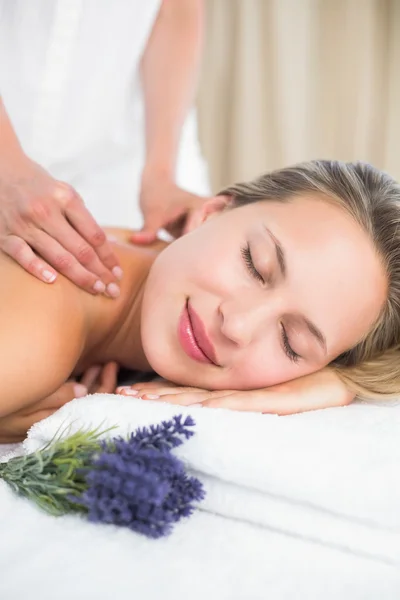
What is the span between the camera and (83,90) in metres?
1.83

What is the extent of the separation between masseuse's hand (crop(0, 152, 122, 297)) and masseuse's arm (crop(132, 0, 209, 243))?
A: 0.49 meters

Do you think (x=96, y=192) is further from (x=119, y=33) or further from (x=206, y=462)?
(x=206, y=462)

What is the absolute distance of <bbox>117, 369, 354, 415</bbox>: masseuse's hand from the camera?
1059 mm

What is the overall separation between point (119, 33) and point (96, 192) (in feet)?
1.42

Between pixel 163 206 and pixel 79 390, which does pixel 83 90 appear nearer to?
pixel 163 206

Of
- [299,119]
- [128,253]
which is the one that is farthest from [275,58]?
[128,253]

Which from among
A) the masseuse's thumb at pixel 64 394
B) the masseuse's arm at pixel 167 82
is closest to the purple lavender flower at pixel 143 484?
the masseuse's thumb at pixel 64 394

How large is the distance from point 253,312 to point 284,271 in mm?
91

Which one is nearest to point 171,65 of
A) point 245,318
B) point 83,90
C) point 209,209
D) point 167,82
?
point 167,82

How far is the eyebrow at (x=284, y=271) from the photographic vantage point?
1123 millimetres

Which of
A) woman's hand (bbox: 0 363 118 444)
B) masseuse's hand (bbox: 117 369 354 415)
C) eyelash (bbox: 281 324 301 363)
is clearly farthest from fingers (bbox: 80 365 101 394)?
eyelash (bbox: 281 324 301 363)

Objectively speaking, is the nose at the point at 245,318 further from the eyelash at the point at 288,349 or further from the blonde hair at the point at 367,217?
the blonde hair at the point at 367,217

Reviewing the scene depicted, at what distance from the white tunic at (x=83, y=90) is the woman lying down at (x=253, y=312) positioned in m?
0.68

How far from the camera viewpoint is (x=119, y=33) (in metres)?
1.86
